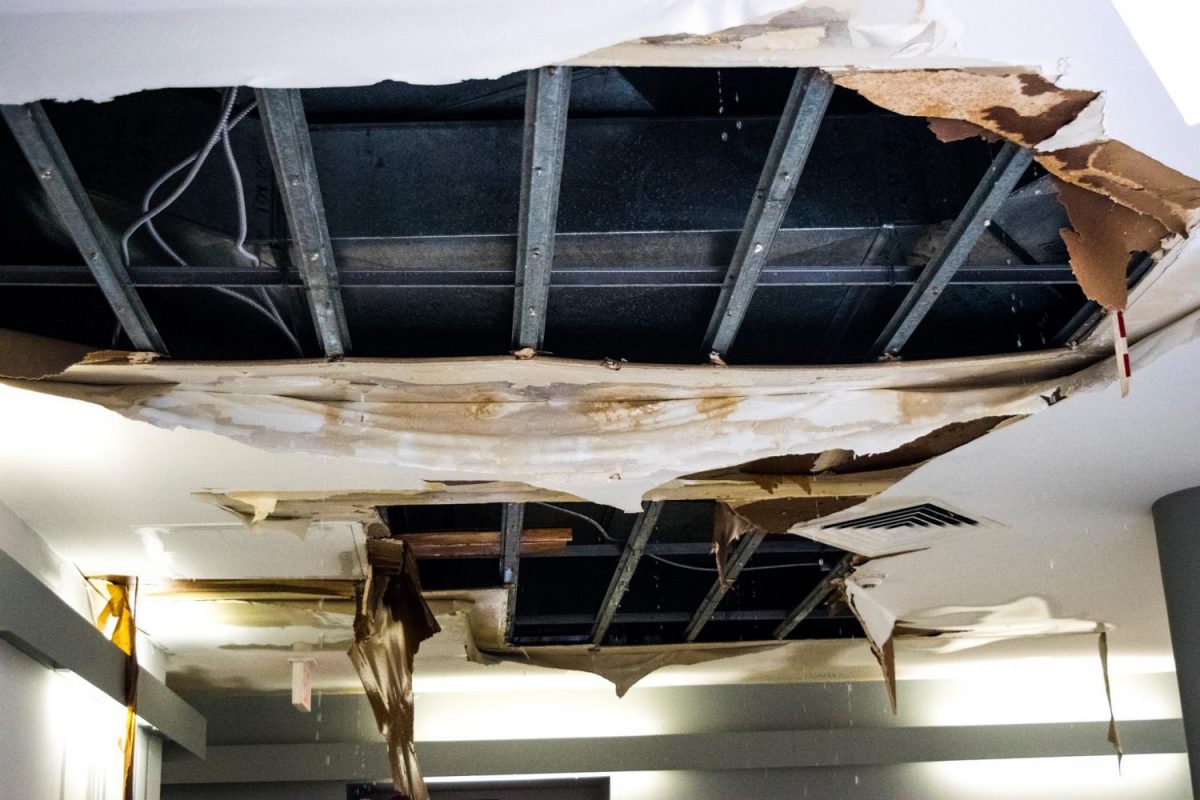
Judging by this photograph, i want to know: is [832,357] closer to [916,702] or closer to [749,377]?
[749,377]

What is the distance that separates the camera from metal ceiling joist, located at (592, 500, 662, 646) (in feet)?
14.0

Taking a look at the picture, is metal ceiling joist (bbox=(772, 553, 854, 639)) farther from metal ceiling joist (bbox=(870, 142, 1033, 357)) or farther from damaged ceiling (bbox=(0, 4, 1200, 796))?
metal ceiling joist (bbox=(870, 142, 1033, 357))

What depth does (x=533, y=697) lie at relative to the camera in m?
6.75

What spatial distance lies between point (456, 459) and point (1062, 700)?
4863mm

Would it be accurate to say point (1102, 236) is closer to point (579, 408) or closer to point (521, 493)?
point (579, 408)

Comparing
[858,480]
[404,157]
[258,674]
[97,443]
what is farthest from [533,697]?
[404,157]

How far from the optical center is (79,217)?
2.40m

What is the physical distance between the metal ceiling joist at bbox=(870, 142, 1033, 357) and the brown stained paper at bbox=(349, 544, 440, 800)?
2325 millimetres

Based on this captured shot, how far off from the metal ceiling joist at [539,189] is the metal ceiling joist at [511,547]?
1.35m

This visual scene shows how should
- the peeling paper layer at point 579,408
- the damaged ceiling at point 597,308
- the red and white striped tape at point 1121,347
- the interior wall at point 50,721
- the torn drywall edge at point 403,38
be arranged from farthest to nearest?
the interior wall at point 50,721
the peeling paper layer at point 579,408
the red and white striped tape at point 1121,347
the damaged ceiling at point 597,308
the torn drywall edge at point 403,38

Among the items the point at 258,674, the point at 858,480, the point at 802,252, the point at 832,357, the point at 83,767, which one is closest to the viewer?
the point at 802,252

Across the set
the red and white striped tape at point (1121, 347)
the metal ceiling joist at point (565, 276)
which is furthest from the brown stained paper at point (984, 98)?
the red and white striped tape at point (1121, 347)

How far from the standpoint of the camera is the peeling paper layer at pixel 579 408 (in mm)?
3127

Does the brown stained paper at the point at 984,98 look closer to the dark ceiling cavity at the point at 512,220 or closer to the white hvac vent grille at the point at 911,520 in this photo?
the dark ceiling cavity at the point at 512,220
